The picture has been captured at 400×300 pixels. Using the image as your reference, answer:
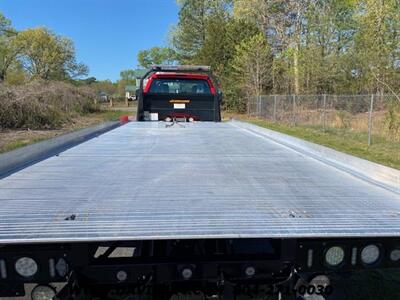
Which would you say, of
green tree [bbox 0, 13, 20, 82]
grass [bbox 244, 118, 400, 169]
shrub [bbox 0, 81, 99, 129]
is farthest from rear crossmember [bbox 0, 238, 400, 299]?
green tree [bbox 0, 13, 20, 82]

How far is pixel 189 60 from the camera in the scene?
4303 centimetres

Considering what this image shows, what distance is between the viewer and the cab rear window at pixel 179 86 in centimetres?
892

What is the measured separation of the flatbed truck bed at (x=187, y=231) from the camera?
180 cm

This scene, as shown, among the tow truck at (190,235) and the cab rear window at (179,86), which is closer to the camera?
the tow truck at (190,235)

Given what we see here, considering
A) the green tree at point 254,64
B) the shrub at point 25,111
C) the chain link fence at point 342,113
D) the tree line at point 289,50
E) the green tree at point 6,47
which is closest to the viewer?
the chain link fence at point 342,113

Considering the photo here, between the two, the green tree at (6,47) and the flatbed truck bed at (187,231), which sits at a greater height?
the green tree at (6,47)

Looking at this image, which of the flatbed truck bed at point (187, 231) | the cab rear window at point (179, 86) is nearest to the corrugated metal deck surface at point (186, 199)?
the flatbed truck bed at point (187, 231)

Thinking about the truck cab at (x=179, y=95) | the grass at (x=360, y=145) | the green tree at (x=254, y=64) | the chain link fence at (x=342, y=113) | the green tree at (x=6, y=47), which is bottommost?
the grass at (x=360, y=145)

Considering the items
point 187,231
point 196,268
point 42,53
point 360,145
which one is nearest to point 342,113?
point 360,145

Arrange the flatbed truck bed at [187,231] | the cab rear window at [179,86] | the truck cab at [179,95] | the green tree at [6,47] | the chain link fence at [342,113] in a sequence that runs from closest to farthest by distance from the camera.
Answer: the flatbed truck bed at [187,231]
the truck cab at [179,95]
the cab rear window at [179,86]
the chain link fence at [342,113]
the green tree at [6,47]

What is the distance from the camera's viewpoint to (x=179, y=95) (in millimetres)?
8750

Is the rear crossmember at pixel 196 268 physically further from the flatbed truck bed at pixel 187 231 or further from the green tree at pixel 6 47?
the green tree at pixel 6 47

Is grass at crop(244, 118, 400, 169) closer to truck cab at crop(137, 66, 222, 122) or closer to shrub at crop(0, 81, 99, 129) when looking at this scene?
truck cab at crop(137, 66, 222, 122)

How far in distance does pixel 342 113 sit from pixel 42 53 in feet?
162
